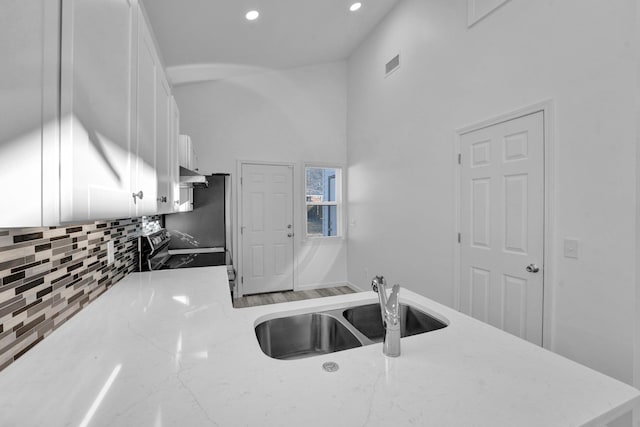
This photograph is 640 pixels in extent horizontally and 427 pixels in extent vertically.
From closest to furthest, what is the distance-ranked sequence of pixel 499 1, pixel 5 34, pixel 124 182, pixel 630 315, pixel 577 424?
pixel 5 34
pixel 577 424
pixel 124 182
pixel 630 315
pixel 499 1

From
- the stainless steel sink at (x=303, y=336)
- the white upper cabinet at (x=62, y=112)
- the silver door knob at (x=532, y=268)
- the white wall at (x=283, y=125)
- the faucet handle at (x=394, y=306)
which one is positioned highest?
the white wall at (x=283, y=125)

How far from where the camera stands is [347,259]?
4984mm

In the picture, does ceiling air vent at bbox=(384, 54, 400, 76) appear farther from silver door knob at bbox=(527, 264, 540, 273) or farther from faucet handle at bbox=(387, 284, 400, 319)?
faucet handle at bbox=(387, 284, 400, 319)

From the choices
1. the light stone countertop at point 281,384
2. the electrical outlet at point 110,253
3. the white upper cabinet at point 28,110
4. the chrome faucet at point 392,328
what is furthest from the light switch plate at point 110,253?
the chrome faucet at point 392,328

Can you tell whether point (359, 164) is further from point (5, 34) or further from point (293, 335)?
point (5, 34)

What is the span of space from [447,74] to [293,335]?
2.71 m

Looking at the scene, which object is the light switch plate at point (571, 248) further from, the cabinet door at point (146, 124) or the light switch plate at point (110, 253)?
the light switch plate at point (110, 253)

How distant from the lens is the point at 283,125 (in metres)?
4.62

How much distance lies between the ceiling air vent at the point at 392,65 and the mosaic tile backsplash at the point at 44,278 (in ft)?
11.2

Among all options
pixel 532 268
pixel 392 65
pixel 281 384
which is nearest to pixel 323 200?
pixel 392 65

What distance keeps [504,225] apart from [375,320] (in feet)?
4.78

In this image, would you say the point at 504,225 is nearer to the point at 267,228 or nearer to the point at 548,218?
the point at 548,218

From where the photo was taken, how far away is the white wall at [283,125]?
4227 mm

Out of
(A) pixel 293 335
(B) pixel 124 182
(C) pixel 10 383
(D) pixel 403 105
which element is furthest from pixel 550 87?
(C) pixel 10 383
